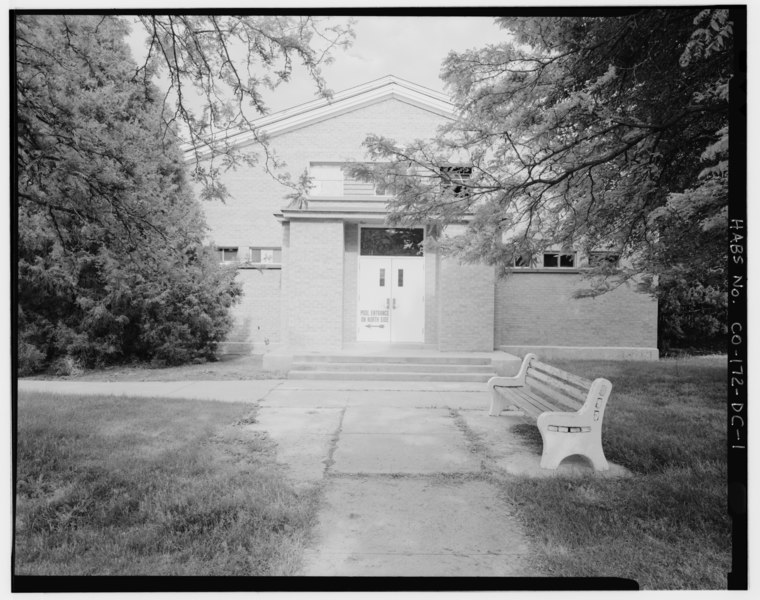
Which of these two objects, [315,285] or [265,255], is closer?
[315,285]

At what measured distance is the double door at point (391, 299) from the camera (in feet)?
43.0

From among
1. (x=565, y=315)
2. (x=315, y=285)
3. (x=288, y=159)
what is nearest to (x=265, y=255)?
(x=288, y=159)

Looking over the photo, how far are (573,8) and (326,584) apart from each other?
3911mm

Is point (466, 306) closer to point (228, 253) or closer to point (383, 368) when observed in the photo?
point (383, 368)

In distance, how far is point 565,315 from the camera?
563 inches

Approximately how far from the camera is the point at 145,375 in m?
10.6

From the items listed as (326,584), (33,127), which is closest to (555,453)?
(326,584)

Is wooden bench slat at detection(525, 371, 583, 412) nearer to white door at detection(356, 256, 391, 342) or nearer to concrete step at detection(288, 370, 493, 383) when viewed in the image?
concrete step at detection(288, 370, 493, 383)

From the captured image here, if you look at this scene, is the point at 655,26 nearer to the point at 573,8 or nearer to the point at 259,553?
the point at 573,8

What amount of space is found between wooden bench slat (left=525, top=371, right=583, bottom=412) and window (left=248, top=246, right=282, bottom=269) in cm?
1105

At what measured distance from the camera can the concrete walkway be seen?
10.1ft

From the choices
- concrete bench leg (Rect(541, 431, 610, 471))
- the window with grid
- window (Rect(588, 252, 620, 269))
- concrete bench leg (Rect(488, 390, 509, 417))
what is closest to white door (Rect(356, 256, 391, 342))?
the window with grid

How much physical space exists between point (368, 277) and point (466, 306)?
2.88m

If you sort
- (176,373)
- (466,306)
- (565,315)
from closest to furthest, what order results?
(176,373)
(466,306)
(565,315)
